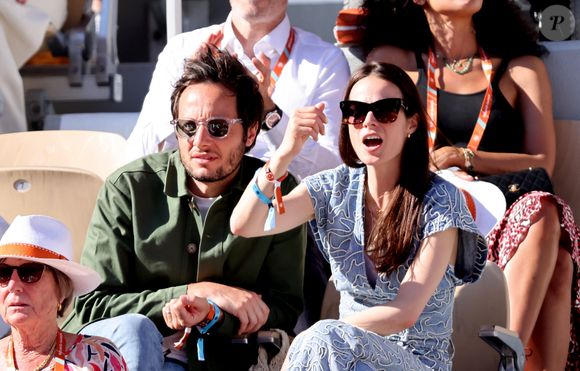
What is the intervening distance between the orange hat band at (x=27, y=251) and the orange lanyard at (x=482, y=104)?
1981mm

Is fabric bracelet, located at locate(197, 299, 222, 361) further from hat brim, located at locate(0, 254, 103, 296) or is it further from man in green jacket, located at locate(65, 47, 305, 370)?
hat brim, located at locate(0, 254, 103, 296)

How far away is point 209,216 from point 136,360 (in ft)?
1.76

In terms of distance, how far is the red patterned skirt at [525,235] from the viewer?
4.07 m

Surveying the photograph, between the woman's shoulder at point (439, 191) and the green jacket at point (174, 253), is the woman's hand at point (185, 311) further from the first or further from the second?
the woman's shoulder at point (439, 191)

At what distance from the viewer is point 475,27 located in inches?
188

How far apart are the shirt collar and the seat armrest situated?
184cm

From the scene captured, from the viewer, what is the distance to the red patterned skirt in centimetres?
407

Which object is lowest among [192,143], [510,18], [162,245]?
[162,245]

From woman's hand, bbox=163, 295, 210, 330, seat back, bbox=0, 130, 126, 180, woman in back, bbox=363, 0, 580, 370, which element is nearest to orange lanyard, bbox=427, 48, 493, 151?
woman in back, bbox=363, 0, 580, 370

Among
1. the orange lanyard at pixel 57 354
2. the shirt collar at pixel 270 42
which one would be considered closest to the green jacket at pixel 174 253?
the orange lanyard at pixel 57 354

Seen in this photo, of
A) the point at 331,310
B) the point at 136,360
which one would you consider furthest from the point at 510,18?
the point at 136,360

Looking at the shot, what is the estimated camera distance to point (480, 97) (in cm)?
461

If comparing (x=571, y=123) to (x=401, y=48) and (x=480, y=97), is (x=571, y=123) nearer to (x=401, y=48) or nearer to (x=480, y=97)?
(x=480, y=97)

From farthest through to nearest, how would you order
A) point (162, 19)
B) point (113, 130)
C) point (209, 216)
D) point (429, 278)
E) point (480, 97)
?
1. point (162, 19)
2. point (113, 130)
3. point (480, 97)
4. point (209, 216)
5. point (429, 278)
